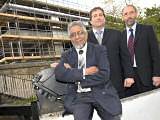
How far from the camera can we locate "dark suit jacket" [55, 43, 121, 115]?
307cm

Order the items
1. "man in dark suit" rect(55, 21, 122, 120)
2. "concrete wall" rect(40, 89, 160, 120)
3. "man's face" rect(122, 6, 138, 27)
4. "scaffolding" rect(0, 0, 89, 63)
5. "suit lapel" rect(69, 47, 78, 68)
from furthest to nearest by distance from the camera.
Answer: "scaffolding" rect(0, 0, 89, 63) → "man's face" rect(122, 6, 138, 27) → "concrete wall" rect(40, 89, 160, 120) → "suit lapel" rect(69, 47, 78, 68) → "man in dark suit" rect(55, 21, 122, 120)

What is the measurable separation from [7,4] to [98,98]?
138ft

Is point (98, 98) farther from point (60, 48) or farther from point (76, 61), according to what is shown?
point (60, 48)

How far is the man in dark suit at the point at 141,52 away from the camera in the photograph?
462cm

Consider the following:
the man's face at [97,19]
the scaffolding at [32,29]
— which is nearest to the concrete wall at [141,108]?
the man's face at [97,19]

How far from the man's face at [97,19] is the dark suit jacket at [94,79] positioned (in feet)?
3.02

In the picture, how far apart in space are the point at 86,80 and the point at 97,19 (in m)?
1.22

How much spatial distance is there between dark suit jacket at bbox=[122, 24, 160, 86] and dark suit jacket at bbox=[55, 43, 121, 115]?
153cm

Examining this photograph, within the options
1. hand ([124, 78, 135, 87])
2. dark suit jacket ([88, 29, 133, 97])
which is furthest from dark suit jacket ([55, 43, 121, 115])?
hand ([124, 78, 135, 87])

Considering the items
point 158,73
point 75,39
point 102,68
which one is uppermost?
point 75,39

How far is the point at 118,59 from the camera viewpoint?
14.5 feet

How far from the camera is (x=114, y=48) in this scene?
4312mm

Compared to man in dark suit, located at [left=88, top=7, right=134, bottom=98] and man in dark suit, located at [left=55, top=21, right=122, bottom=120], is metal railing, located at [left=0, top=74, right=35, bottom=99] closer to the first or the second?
man in dark suit, located at [left=88, top=7, right=134, bottom=98]

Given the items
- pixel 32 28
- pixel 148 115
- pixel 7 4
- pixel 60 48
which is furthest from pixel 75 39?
pixel 60 48
